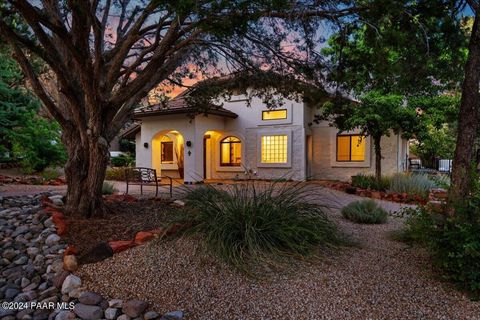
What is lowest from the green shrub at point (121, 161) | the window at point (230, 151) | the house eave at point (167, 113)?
the green shrub at point (121, 161)

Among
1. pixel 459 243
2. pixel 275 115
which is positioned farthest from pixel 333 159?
pixel 459 243

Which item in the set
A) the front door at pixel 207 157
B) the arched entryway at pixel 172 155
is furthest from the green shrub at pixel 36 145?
the front door at pixel 207 157

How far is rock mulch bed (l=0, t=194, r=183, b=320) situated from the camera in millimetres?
3074

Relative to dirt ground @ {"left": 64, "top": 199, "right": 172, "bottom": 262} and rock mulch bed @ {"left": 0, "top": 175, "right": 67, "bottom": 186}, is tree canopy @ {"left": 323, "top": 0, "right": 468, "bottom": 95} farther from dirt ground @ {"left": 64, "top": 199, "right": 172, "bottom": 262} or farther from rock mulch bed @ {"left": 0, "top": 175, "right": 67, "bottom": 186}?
rock mulch bed @ {"left": 0, "top": 175, "right": 67, "bottom": 186}

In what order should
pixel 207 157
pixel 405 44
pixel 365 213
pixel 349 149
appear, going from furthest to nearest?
pixel 207 157
pixel 349 149
pixel 365 213
pixel 405 44

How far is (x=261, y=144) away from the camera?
16.4m

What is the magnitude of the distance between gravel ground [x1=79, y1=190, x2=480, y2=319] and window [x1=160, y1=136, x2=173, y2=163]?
14507 millimetres

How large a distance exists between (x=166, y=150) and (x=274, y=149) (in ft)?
20.3

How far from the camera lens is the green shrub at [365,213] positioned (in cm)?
641

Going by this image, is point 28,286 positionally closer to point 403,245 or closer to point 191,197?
point 191,197

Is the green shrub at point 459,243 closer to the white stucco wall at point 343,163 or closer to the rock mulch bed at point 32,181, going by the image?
the white stucco wall at point 343,163

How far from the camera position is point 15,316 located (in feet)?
10.5

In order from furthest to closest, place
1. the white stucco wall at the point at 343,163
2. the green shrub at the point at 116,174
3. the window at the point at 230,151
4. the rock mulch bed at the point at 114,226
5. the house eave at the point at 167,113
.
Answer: the window at the point at 230,151 → the green shrub at the point at 116,174 → the white stucco wall at the point at 343,163 → the house eave at the point at 167,113 → the rock mulch bed at the point at 114,226

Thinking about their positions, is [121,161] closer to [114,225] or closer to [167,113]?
[167,113]
